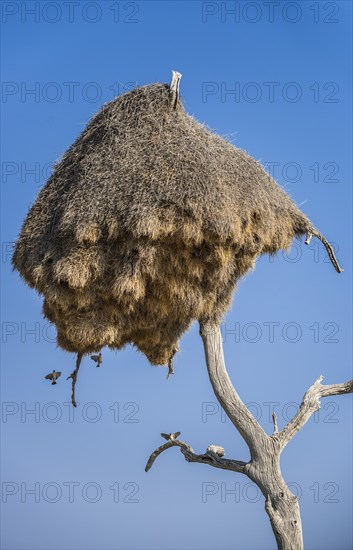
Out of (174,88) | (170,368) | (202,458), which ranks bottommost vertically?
(202,458)

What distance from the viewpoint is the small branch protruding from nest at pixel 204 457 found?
1305 centimetres

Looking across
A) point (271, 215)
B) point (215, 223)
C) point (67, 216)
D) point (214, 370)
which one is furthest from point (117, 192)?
point (214, 370)

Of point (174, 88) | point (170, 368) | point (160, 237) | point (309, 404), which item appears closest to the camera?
point (160, 237)

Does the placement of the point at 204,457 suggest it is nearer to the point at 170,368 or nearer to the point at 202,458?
the point at 202,458

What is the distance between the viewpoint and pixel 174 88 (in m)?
13.4

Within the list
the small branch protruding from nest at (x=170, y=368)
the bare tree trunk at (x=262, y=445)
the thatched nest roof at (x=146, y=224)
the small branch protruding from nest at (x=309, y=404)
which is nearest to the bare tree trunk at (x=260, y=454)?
the bare tree trunk at (x=262, y=445)

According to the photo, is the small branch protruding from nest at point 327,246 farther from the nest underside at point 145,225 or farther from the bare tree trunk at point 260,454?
the bare tree trunk at point 260,454

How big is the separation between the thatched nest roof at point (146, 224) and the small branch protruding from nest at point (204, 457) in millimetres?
2108

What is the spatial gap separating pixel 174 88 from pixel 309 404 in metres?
5.75

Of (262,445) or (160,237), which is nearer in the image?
(160,237)

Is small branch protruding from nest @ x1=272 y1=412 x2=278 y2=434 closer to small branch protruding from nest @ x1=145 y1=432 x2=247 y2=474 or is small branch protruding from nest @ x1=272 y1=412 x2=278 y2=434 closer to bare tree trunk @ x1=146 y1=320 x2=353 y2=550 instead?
bare tree trunk @ x1=146 y1=320 x2=353 y2=550

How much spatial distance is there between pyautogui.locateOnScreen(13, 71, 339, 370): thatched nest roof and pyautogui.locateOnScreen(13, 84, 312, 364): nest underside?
0.02 metres

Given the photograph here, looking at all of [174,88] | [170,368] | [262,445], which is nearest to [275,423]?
[262,445]

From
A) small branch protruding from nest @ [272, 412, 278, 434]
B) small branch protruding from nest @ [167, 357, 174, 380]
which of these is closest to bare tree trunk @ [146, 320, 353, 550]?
small branch protruding from nest @ [272, 412, 278, 434]
